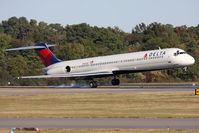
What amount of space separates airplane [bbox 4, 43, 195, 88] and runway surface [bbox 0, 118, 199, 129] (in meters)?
28.5

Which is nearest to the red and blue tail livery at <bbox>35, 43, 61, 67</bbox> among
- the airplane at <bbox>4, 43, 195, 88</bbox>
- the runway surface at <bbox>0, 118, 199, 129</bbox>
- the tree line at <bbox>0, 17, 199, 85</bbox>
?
the airplane at <bbox>4, 43, 195, 88</bbox>

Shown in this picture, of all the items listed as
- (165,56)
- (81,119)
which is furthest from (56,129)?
(165,56)

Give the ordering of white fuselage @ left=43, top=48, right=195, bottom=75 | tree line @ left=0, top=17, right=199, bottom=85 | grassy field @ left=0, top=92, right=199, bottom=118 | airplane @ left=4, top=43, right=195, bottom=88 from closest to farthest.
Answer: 1. grassy field @ left=0, top=92, right=199, bottom=118
2. white fuselage @ left=43, top=48, right=195, bottom=75
3. airplane @ left=4, top=43, right=195, bottom=88
4. tree line @ left=0, top=17, right=199, bottom=85

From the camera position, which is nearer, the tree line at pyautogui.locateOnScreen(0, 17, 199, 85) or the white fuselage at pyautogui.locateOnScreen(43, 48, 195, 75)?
the white fuselage at pyautogui.locateOnScreen(43, 48, 195, 75)

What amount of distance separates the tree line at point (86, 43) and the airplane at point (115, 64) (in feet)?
26.0

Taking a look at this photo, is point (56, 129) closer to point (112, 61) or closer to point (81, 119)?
point (81, 119)

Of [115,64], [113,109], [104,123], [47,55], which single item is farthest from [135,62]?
[104,123]

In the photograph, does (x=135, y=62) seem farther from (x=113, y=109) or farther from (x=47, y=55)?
(x=113, y=109)

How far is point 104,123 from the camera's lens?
21.0 meters

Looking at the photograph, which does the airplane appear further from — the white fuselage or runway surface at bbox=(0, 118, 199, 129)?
runway surface at bbox=(0, 118, 199, 129)

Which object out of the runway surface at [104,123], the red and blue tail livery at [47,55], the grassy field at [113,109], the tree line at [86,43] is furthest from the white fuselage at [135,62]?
the runway surface at [104,123]

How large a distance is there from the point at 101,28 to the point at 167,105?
128619 millimetres

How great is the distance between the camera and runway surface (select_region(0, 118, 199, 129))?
1972cm

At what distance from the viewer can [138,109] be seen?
27844mm
